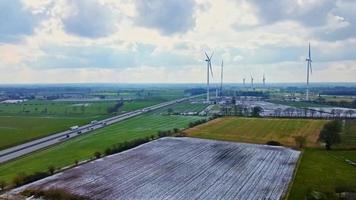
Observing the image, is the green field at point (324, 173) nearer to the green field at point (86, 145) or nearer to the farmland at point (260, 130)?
the farmland at point (260, 130)

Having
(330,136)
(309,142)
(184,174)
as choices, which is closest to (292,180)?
(184,174)

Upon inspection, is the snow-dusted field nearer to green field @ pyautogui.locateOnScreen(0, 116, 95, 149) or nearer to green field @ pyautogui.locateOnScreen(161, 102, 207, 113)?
green field @ pyautogui.locateOnScreen(0, 116, 95, 149)

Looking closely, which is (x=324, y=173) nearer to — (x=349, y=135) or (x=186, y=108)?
(x=349, y=135)

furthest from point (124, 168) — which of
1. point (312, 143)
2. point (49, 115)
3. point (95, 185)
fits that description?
point (49, 115)

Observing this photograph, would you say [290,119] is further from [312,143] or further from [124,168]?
[124,168]

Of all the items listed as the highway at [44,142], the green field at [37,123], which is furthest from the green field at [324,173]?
the green field at [37,123]

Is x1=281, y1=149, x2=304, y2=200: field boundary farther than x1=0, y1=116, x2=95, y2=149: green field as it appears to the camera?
No

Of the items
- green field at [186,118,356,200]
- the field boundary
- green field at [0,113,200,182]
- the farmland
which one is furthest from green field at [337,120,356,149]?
green field at [0,113,200,182]
